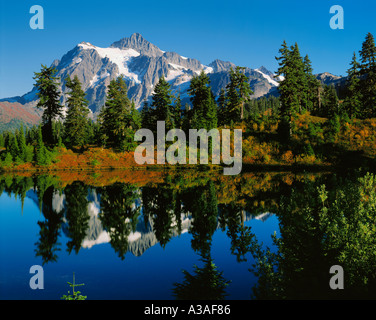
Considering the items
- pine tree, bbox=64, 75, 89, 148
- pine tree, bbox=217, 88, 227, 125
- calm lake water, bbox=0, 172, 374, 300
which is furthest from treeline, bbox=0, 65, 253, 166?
calm lake water, bbox=0, 172, 374, 300

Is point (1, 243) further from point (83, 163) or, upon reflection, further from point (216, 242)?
point (83, 163)

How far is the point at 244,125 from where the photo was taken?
2478 inches

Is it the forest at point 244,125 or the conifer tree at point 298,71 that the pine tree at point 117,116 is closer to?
the forest at point 244,125

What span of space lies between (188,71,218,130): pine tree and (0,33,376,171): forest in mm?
221

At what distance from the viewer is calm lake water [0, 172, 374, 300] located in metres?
11.2

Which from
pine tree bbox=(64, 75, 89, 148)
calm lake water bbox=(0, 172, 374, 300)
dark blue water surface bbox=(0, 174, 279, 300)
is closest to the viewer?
calm lake water bbox=(0, 172, 374, 300)

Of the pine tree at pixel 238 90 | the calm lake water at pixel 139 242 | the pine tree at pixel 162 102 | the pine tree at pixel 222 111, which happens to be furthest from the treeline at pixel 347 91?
the calm lake water at pixel 139 242

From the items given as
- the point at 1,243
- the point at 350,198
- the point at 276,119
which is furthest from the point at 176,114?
the point at 350,198

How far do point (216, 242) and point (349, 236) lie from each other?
26.8ft

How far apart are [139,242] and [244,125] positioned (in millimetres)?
51673

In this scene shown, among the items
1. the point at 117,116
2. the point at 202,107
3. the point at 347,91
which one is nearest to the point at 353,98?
the point at 347,91

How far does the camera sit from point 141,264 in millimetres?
13500

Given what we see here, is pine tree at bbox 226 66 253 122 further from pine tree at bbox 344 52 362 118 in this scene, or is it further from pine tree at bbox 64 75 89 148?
pine tree at bbox 64 75 89 148

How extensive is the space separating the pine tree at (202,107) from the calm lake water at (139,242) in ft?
109
